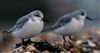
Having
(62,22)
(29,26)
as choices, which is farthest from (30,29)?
(62,22)

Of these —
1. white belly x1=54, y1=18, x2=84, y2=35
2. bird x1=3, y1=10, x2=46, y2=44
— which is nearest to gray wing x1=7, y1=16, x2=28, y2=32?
bird x1=3, y1=10, x2=46, y2=44

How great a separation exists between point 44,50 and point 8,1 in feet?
0.95

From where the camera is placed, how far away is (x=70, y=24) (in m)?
0.88

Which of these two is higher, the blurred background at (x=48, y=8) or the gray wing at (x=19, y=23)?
the blurred background at (x=48, y=8)

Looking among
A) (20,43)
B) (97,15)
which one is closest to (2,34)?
(20,43)

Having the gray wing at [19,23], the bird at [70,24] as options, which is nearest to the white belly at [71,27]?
the bird at [70,24]

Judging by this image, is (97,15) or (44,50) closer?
(44,50)

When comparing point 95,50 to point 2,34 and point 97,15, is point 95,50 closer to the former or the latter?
point 97,15

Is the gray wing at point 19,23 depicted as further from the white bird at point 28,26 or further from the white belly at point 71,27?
the white belly at point 71,27

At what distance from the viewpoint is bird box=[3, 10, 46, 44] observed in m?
0.84

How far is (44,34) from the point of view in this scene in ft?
2.98

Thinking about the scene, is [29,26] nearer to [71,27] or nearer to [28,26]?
[28,26]

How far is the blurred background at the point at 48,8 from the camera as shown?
939mm

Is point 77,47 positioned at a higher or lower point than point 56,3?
lower
